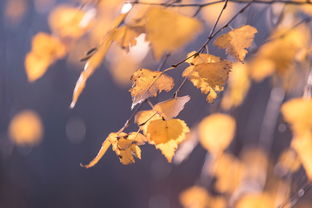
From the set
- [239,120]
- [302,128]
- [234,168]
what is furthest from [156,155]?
[302,128]

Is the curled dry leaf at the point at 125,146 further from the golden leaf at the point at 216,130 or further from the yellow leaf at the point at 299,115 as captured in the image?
the golden leaf at the point at 216,130

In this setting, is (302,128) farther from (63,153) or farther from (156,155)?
(63,153)

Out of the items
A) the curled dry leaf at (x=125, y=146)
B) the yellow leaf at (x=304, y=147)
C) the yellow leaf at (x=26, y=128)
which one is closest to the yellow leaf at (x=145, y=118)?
the curled dry leaf at (x=125, y=146)

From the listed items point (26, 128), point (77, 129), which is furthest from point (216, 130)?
point (77, 129)

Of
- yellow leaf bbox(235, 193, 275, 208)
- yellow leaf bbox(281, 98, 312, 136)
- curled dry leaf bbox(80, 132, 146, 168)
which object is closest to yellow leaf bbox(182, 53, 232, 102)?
curled dry leaf bbox(80, 132, 146, 168)

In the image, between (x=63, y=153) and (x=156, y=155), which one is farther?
(x=63, y=153)

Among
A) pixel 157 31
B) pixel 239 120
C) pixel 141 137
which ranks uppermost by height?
pixel 157 31
